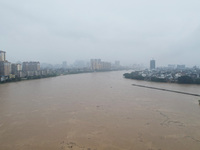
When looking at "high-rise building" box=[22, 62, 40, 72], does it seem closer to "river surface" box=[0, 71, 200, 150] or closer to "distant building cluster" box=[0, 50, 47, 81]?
"distant building cluster" box=[0, 50, 47, 81]

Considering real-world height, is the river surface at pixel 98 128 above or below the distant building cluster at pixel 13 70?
below

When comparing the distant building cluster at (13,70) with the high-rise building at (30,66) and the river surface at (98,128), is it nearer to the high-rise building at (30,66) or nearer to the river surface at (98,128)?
the high-rise building at (30,66)

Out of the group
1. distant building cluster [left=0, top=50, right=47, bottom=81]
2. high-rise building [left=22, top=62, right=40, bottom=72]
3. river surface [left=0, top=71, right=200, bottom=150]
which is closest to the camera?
river surface [left=0, top=71, right=200, bottom=150]

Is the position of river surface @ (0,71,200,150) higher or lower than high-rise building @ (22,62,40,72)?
lower

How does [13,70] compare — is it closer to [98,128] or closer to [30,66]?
[30,66]

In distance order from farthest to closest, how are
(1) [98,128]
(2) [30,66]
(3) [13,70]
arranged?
(2) [30,66]
(3) [13,70]
(1) [98,128]

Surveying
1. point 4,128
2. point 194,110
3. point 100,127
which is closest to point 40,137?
point 4,128

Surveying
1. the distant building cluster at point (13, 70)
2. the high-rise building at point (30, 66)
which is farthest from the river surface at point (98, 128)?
the high-rise building at point (30, 66)

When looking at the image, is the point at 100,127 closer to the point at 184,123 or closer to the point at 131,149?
the point at 131,149

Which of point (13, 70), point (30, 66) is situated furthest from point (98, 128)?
point (30, 66)

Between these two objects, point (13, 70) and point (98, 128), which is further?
point (13, 70)

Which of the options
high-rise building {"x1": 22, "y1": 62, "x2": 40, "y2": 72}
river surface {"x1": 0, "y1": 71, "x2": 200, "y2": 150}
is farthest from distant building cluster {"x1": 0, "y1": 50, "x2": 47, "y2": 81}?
river surface {"x1": 0, "y1": 71, "x2": 200, "y2": 150}
